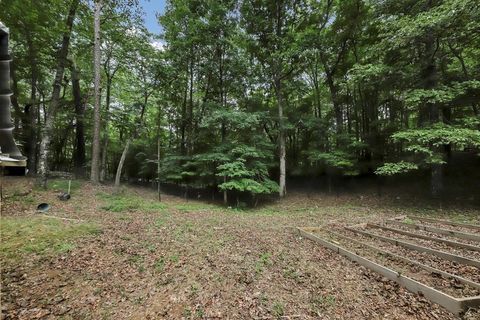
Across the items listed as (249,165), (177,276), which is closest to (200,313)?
(177,276)

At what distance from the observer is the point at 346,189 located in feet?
47.3

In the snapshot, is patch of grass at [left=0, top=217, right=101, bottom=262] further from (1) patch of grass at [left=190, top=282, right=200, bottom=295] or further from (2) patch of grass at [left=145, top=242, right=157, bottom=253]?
(1) patch of grass at [left=190, top=282, right=200, bottom=295]

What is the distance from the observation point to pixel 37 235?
5.34 meters

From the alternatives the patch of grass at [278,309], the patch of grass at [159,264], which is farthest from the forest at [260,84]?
the patch of grass at [278,309]

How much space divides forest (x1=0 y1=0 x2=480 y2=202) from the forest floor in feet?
19.3

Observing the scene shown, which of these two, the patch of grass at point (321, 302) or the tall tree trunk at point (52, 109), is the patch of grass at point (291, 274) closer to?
the patch of grass at point (321, 302)

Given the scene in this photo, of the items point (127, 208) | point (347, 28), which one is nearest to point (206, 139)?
point (127, 208)

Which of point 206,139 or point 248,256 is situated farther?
point 206,139

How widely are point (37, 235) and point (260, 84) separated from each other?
14.2 meters

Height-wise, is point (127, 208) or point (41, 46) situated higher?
point (41, 46)

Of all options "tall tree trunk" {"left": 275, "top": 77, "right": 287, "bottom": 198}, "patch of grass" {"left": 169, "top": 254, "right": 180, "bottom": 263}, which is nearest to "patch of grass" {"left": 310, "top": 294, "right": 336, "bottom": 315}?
"patch of grass" {"left": 169, "top": 254, "right": 180, "bottom": 263}

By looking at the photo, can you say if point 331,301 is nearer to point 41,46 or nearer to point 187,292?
point 187,292

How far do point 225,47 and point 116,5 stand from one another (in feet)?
19.9

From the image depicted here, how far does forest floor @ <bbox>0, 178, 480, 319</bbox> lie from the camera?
11.0 ft
